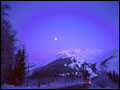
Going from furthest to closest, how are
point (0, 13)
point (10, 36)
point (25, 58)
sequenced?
point (25, 58), point (10, 36), point (0, 13)

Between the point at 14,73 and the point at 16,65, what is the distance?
1.55m

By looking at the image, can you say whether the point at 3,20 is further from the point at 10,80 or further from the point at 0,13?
the point at 10,80

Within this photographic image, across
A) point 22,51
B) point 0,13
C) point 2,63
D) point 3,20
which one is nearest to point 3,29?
point 3,20

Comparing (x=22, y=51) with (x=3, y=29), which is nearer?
(x=3, y=29)

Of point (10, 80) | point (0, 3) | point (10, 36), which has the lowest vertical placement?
point (10, 80)

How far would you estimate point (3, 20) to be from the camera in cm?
1906

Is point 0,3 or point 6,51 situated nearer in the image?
point 0,3

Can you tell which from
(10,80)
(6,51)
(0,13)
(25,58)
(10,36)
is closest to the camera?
(0,13)

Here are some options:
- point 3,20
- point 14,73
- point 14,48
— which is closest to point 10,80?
point 14,73

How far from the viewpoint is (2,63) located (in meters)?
19.5

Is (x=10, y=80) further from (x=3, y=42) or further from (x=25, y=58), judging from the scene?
(x=3, y=42)

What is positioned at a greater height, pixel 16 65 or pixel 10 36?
pixel 10 36

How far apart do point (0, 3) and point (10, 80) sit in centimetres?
1571

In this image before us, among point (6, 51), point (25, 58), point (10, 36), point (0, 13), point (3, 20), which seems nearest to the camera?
point (0, 13)
